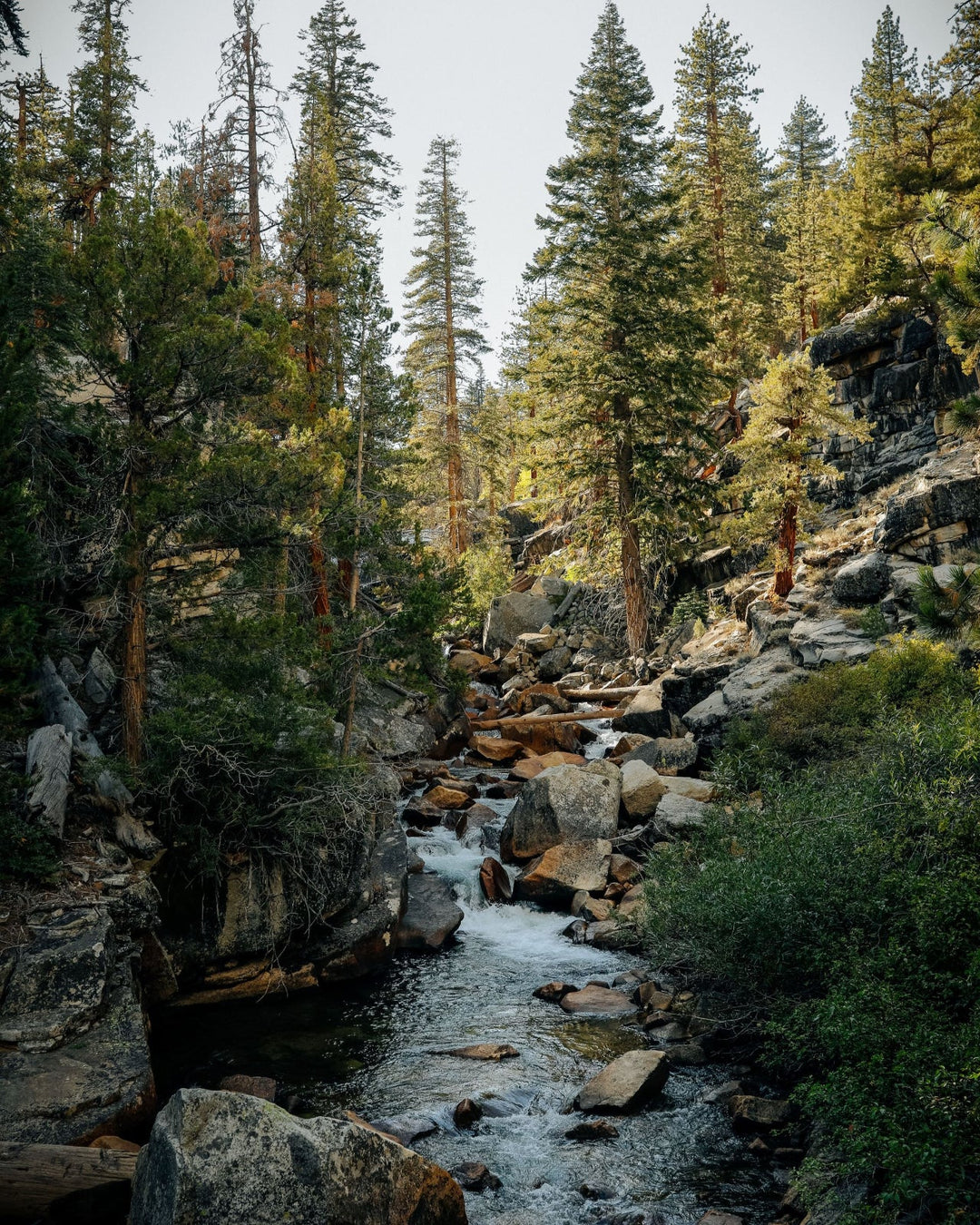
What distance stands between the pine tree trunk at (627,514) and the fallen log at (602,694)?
2.03 metres

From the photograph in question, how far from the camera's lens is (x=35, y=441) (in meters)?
10.1

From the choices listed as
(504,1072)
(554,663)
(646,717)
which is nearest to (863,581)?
(646,717)

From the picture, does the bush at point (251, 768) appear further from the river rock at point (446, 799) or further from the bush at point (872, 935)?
the river rock at point (446, 799)

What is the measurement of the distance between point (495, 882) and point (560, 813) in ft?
5.60

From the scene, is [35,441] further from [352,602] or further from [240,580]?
[352,602]

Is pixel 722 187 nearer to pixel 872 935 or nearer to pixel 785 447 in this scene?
pixel 785 447

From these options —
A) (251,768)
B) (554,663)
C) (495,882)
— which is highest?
(554,663)

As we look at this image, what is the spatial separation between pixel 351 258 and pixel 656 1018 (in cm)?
1437

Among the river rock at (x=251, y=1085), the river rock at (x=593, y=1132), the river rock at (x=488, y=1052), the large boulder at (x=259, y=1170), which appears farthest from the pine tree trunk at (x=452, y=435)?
the large boulder at (x=259, y=1170)

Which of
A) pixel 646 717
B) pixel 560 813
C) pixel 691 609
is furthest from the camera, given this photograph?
pixel 691 609

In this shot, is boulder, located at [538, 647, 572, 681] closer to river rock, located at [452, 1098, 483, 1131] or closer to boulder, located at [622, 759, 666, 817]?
boulder, located at [622, 759, 666, 817]

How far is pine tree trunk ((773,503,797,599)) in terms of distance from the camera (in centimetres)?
1986

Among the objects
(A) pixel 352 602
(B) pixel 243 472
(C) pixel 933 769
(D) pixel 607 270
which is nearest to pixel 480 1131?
(C) pixel 933 769

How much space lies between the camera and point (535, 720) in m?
21.6
